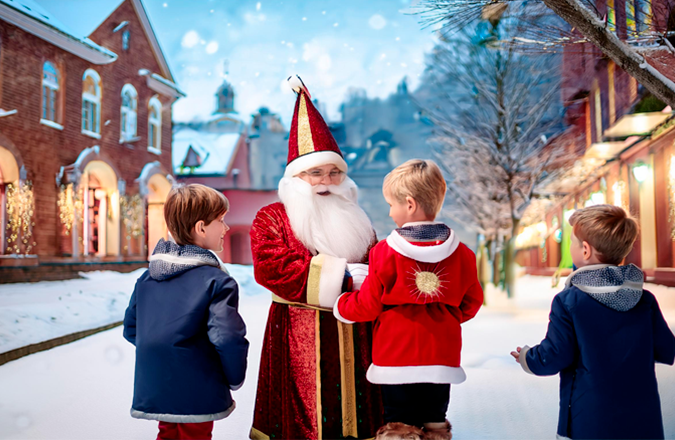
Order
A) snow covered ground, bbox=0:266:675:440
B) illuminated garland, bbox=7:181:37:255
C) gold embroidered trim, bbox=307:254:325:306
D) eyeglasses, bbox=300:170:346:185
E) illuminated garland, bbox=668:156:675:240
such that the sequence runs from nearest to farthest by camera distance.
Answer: gold embroidered trim, bbox=307:254:325:306, eyeglasses, bbox=300:170:346:185, snow covered ground, bbox=0:266:675:440, illuminated garland, bbox=668:156:675:240, illuminated garland, bbox=7:181:37:255

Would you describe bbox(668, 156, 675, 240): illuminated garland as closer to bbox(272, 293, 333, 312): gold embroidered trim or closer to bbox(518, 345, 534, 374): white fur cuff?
bbox(518, 345, 534, 374): white fur cuff

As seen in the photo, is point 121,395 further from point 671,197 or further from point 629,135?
point 629,135

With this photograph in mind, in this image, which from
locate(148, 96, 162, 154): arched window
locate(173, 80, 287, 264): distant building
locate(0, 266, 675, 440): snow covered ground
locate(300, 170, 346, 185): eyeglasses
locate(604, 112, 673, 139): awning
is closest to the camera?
locate(300, 170, 346, 185): eyeglasses

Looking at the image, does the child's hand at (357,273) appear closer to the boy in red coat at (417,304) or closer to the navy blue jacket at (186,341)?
the boy in red coat at (417,304)

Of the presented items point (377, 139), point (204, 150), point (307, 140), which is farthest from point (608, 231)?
point (377, 139)

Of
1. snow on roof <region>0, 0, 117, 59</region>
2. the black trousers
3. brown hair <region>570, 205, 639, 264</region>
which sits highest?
snow on roof <region>0, 0, 117, 59</region>

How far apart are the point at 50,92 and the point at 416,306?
11.9ft

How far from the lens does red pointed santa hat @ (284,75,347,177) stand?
2.31m

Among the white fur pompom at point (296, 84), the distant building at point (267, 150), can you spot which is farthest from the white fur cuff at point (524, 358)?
the distant building at point (267, 150)

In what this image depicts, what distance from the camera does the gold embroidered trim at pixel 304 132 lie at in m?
2.35

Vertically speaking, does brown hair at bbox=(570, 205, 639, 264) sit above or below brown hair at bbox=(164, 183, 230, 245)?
below

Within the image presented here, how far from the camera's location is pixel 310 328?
2.12 m

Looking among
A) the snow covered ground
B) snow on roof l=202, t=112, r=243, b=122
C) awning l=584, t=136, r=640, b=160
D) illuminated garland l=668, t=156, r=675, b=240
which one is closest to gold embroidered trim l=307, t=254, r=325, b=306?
the snow covered ground

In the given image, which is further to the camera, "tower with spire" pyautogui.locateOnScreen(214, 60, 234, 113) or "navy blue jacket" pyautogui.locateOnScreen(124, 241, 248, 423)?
"tower with spire" pyautogui.locateOnScreen(214, 60, 234, 113)
